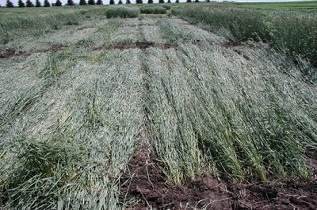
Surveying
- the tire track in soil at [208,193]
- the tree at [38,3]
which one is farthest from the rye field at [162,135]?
the tree at [38,3]

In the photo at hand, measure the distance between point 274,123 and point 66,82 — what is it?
145 inches

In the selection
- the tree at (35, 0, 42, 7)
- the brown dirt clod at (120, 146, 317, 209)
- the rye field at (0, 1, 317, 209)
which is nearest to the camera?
the brown dirt clod at (120, 146, 317, 209)

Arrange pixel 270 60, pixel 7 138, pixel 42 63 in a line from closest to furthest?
1. pixel 7 138
2. pixel 270 60
3. pixel 42 63

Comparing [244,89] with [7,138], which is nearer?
[7,138]

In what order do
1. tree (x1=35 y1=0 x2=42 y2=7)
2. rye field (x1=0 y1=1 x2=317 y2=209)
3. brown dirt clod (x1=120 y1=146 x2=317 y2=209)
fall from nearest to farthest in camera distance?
A: brown dirt clod (x1=120 y1=146 x2=317 y2=209)
rye field (x1=0 y1=1 x2=317 y2=209)
tree (x1=35 y1=0 x2=42 y2=7)

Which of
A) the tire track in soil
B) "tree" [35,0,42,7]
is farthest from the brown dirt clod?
"tree" [35,0,42,7]

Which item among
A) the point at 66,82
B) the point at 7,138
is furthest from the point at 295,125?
the point at 66,82

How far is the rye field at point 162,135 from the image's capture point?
330 cm

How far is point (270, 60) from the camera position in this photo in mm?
7645

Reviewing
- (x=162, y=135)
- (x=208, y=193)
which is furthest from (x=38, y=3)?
(x=208, y=193)

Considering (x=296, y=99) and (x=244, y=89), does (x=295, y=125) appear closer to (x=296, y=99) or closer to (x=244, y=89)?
(x=296, y=99)

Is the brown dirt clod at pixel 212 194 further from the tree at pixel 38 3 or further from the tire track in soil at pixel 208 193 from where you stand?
the tree at pixel 38 3

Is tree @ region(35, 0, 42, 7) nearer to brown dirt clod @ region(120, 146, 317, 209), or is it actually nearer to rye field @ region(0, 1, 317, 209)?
rye field @ region(0, 1, 317, 209)

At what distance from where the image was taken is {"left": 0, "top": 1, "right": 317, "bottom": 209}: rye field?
3.30 m
